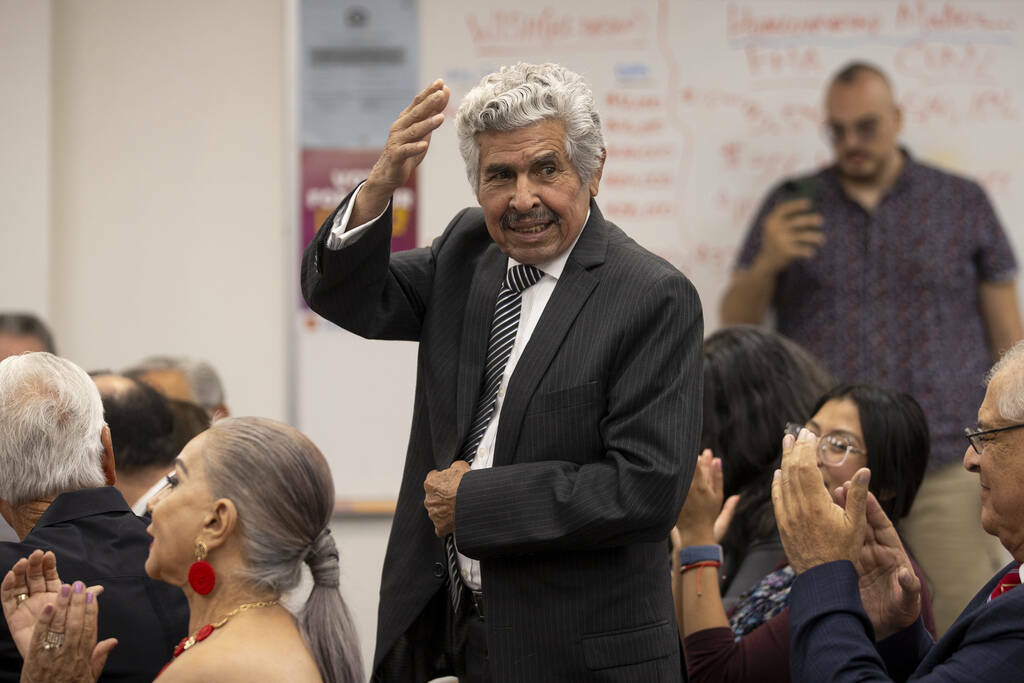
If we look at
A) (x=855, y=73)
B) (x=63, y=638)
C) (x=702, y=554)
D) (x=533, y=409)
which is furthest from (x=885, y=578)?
(x=855, y=73)

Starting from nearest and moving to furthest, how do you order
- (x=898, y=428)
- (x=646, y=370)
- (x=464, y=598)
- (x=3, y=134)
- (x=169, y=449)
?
(x=646, y=370) → (x=464, y=598) → (x=898, y=428) → (x=169, y=449) → (x=3, y=134)

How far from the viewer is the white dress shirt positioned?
199cm

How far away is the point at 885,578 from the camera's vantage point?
6.72 ft

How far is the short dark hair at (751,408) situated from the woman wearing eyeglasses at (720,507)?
0.24 m

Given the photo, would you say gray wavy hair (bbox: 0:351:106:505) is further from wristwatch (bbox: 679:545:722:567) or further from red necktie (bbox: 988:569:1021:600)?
red necktie (bbox: 988:569:1021:600)

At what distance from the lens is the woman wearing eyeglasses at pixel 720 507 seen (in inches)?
89.9

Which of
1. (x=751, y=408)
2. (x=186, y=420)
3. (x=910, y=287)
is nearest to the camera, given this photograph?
(x=751, y=408)

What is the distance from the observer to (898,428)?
8.05 feet

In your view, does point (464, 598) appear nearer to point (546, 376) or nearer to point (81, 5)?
point (546, 376)

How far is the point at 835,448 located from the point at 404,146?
1107 millimetres

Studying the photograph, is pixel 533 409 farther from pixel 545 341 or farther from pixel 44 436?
pixel 44 436

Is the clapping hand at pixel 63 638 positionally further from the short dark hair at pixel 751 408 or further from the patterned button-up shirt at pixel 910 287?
the patterned button-up shirt at pixel 910 287

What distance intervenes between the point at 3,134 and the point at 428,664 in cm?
309

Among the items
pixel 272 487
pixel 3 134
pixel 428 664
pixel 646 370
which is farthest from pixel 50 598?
pixel 3 134
